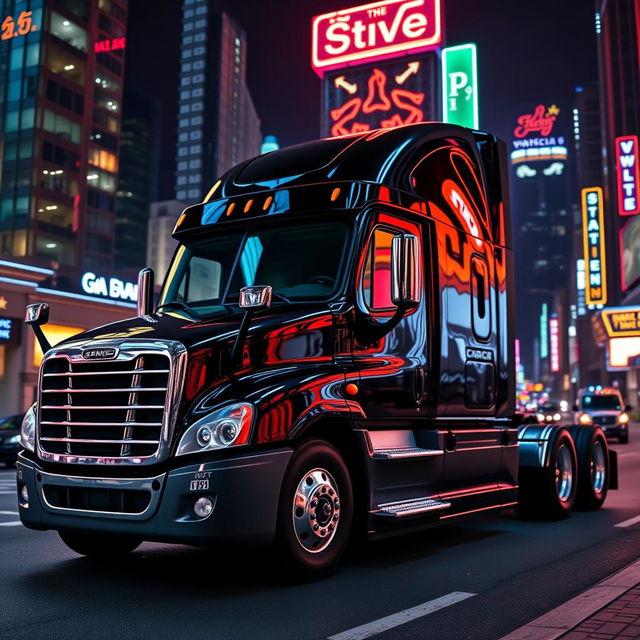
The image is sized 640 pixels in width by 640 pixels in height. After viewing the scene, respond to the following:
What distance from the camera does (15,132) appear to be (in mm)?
88250

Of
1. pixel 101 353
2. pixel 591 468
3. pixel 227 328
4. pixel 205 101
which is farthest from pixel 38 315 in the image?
pixel 205 101

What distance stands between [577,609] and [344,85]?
4793 cm

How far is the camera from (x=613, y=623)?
495 cm

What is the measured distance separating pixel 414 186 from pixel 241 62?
194158 mm

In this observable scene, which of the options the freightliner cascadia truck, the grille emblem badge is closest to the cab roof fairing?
the freightliner cascadia truck

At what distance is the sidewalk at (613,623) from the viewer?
4.68 meters

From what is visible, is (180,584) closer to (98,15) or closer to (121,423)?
(121,423)

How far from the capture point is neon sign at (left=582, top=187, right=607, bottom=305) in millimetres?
86000

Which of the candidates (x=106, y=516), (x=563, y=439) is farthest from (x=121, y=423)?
(x=563, y=439)

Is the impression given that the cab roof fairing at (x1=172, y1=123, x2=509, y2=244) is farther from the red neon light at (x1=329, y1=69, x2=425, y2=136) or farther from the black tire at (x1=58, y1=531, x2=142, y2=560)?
the red neon light at (x1=329, y1=69, x2=425, y2=136)

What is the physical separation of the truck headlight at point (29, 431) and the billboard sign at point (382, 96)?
42.2 m

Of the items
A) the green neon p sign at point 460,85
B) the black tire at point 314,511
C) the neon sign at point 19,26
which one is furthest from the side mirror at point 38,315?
the neon sign at point 19,26

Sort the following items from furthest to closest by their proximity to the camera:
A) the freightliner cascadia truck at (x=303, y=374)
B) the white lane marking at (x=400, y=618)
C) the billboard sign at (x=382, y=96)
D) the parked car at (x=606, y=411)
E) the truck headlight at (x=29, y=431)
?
the billboard sign at (x=382, y=96)
the parked car at (x=606, y=411)
the truck headlight at (x=29, y=431)
the freightliner cascadia truck at (x=303, y=374)
the white lane marking at (x=400, y=618)

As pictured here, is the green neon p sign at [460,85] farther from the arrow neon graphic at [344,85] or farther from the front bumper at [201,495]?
the front bumper at [201,495]
